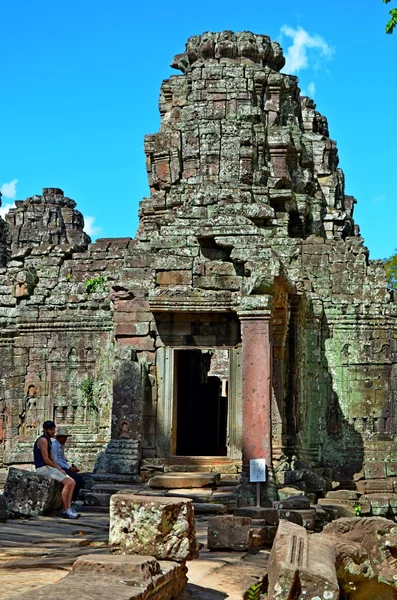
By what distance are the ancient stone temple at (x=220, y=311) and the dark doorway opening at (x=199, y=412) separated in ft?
0.21

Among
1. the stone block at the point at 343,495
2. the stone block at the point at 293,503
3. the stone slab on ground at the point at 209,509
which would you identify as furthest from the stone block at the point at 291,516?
the stone block at the point at 343,495

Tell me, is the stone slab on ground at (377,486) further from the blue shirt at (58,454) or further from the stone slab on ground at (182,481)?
the blue shirt at (58,454)

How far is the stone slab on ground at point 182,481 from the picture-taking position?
13.9 meters

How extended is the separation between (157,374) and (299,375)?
2632 mm

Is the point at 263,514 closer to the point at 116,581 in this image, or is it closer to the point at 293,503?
the point at 293,503

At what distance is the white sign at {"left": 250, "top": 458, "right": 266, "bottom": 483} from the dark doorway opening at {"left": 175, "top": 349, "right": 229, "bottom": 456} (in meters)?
5.83

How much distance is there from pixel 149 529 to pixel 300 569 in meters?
1.22

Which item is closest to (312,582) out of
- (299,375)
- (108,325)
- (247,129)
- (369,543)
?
(369,543)

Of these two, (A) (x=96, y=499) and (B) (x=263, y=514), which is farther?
(A) (x=96, y=499)

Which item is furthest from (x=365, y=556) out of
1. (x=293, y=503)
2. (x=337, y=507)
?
(x=337, y=507)

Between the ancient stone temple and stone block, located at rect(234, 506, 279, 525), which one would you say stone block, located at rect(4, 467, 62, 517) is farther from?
the ancient stone temple

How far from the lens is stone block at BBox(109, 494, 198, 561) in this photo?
24.6 feet

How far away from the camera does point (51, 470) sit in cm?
1216

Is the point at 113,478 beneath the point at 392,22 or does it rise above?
beneath
